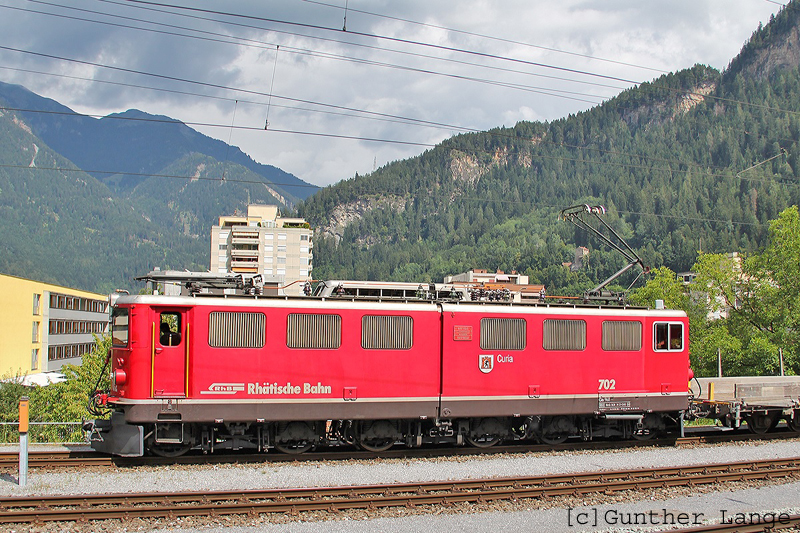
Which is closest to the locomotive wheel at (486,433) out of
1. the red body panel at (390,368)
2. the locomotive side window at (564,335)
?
the red body panel at (390,368)

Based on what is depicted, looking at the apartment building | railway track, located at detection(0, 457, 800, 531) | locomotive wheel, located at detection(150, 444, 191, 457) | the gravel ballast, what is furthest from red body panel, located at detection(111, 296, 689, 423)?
the apartment building

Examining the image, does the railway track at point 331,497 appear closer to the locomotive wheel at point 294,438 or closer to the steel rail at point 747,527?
the steel rail at point 747,527

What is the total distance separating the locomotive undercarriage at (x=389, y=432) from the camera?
15336 millimetres

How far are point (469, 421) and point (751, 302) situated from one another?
108 ft

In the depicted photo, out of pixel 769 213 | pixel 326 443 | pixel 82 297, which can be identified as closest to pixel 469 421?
pixel 326 443

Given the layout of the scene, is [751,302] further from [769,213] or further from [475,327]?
[769,213]

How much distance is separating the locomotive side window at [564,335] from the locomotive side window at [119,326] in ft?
33.4

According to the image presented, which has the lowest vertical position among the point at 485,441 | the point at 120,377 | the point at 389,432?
the point at 485,441

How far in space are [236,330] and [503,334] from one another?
6643mm

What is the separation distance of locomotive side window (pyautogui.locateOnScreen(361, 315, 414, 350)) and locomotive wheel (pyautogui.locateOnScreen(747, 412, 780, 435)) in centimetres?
1121

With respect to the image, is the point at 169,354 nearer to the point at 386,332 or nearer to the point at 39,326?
the point at 386,332

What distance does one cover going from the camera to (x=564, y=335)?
57.7 ft

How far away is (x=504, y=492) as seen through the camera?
12531 mm

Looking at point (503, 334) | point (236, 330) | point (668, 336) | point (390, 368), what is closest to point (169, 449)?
point (236, 330)
